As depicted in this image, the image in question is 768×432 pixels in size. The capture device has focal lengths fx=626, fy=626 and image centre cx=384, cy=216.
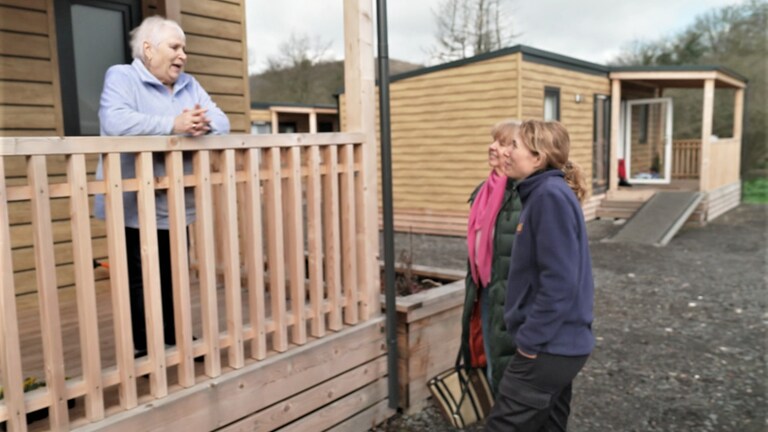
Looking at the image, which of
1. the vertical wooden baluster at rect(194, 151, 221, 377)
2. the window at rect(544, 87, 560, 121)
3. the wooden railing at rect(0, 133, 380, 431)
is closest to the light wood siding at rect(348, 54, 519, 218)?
the window at rect(544, 87, 560, 121)

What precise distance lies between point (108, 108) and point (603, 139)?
13581 millimetres

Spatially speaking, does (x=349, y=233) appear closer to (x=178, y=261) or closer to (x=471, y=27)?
(x=178, y=261)

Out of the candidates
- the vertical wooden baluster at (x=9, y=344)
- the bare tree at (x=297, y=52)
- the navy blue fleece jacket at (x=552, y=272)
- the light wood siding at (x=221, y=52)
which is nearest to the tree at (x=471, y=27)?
the bare tree at (x=297, y=52)

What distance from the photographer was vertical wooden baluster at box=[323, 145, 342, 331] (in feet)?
10.7

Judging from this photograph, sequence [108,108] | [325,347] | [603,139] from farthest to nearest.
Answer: [603,139] → [325,347] → [108,108]

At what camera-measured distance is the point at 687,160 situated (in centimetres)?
Answer: 1786

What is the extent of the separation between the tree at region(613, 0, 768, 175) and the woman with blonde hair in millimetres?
20028

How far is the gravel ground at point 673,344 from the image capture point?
3791mm

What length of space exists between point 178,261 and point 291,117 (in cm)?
2297

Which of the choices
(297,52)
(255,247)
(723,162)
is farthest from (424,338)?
(297,52)

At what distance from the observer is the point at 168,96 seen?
2.78m

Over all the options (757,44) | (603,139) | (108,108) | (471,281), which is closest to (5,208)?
(108,108)

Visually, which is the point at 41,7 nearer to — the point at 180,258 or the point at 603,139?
the point at 180,258

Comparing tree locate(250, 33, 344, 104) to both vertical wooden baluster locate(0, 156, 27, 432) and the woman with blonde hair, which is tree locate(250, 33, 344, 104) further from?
vertical wooden baluster locate(0, 156, 27, 432)
